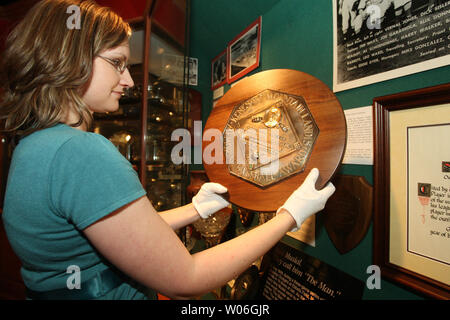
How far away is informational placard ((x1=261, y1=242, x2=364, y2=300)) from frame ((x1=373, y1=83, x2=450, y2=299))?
0.17 metres

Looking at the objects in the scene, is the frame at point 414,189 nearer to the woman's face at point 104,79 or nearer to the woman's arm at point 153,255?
the woman's arm at point 153,255

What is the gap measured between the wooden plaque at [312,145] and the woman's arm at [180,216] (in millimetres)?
A: 229

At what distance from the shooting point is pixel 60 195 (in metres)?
0.48

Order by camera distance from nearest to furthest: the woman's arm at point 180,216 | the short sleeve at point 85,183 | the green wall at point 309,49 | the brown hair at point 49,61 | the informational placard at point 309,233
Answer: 1. the short sleeve at point 85,183
2. the brown hair at point 49,61
3. the green wall at point 309,49
4. the woman's arm at point 180,216
5. the informational placard at point 309,233

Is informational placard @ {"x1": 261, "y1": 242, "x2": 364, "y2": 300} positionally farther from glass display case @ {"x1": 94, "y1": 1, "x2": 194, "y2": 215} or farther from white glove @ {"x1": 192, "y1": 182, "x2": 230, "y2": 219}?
glass display case @ {"x1": 94, "y1": 1, "x2": 194, "y2": 215}

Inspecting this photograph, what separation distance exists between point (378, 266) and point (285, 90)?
2.56 feet

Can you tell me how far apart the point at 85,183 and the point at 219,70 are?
2.13 metres

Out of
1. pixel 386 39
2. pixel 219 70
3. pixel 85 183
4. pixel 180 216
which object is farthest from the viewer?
pixel 219 70

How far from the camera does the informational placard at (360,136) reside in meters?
0.88

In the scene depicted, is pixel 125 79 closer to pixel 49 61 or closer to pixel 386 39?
pixel 49 61

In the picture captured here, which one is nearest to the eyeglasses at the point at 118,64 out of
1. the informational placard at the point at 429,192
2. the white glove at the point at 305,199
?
the white glove at the point at 305,199

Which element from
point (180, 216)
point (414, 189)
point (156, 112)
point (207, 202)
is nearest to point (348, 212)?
point (414, 189)
